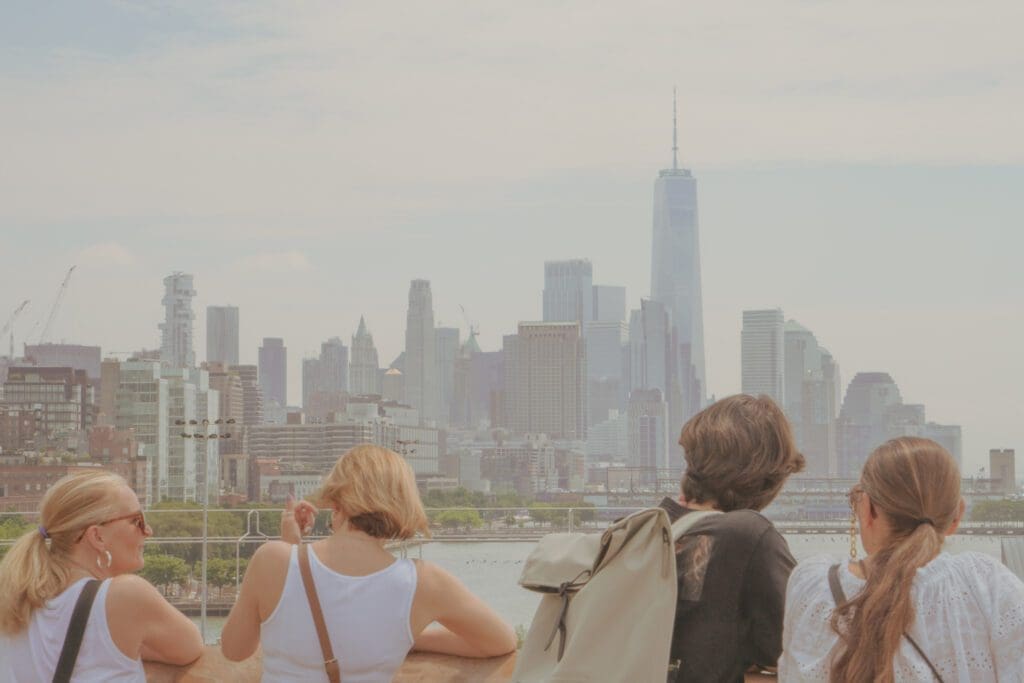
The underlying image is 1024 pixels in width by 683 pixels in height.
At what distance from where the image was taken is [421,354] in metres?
152

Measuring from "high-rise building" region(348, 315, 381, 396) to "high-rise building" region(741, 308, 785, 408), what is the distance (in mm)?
38039

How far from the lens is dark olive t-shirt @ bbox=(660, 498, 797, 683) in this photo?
1.79 m

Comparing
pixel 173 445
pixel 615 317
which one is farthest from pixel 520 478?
pixel 615 317

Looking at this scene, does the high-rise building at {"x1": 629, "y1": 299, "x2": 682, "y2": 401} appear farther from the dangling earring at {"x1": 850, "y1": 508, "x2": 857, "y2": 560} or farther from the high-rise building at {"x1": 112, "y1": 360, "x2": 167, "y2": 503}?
the dangling earring at {"x1": 850, "y1": 508, "x2": 857, "y2": 560}

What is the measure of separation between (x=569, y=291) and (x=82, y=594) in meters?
172

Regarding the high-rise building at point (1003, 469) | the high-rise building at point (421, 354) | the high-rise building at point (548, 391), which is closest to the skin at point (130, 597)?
the high-rise building at point (1003, 469)

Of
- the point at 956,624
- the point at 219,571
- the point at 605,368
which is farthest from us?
the point at 605,368

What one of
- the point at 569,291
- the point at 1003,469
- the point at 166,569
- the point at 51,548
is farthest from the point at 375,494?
the point at 569,291

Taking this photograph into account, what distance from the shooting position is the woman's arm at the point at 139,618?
6.70ft

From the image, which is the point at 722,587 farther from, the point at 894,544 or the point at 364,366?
the point at 364,366

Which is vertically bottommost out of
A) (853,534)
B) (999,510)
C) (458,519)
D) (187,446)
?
(458,519)

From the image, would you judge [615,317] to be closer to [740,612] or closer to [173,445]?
[173,445]

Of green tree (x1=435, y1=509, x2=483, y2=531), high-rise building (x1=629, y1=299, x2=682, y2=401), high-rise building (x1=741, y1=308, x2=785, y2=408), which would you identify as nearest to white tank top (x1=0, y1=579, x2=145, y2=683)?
green tree (x1=435, y1=509, x2=483, y2=531)

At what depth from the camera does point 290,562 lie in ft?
6.59
